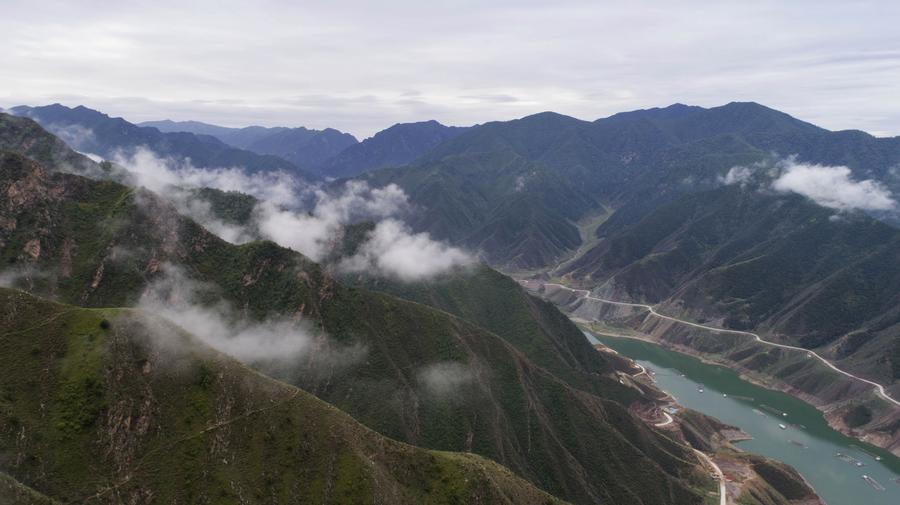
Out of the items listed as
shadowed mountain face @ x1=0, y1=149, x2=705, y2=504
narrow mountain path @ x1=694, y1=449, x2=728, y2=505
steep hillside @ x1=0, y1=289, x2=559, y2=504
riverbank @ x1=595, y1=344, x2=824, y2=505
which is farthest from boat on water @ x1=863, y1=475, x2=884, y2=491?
steep hillside @ x1=0, y1=289, x2=559, y2=504

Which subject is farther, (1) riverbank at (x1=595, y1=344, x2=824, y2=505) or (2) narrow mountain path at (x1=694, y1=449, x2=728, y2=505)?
(1) riverbank at (x1=595, y1=344, x2=824, y2=505)

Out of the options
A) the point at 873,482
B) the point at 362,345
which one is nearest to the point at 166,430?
the point at 362,345

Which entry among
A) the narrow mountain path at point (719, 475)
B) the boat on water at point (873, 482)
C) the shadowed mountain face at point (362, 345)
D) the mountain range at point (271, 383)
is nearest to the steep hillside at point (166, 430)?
the mountain range at point (271, 383)

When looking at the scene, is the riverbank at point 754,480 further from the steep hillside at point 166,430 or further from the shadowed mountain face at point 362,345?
the steep hillside at point 166,430

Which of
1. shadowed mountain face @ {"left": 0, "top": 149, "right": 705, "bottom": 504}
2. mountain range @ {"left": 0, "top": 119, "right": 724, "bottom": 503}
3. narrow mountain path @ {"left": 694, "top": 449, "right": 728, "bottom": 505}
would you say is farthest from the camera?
narrow mountain path @ {"left": 694, "top": 449, "right": 728, "bottom": 505}

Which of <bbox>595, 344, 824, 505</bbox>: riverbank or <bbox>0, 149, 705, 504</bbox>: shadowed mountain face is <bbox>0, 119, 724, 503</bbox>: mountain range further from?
<bbox>595, 344, 824, 505</bbox>: riverbank
